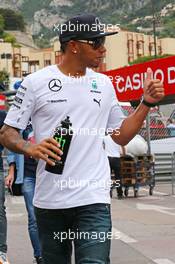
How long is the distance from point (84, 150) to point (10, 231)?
5927mm

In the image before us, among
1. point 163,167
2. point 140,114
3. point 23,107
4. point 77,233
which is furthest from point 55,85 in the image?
point 163,167

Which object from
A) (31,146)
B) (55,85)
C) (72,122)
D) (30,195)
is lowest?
(30,195)

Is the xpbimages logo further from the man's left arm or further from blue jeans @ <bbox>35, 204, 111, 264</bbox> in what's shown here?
the man's left arm

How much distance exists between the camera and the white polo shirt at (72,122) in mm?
3785

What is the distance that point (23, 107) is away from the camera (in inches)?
153

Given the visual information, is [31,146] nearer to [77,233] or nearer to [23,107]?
[23,107]

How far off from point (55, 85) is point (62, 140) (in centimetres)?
38

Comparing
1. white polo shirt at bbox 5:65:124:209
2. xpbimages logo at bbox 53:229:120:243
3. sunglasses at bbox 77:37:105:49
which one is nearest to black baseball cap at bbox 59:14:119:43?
sunglasses at bbox 77:37:105:49

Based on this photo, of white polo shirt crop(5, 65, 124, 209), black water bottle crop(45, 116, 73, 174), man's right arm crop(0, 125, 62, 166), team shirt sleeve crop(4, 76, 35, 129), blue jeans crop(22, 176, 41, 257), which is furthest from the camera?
blue jeans crop(22, 176, 41, 257)

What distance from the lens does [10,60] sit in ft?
394

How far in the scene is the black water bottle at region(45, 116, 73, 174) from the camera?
3.65 m

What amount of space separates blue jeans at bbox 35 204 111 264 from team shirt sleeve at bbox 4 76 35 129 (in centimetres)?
51

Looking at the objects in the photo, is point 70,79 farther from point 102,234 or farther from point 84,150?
point 102,234

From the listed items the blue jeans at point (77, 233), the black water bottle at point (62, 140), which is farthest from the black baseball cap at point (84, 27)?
the blue jeans at point (77, 233)
